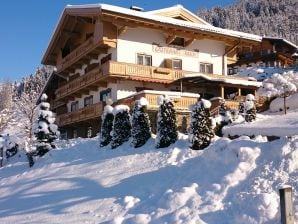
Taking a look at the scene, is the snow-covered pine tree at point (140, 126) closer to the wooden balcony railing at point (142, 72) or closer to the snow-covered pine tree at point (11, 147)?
the wooden balcony railing at point (142, 72)

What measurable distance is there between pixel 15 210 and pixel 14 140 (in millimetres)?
21815

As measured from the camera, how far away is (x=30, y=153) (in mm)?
21703

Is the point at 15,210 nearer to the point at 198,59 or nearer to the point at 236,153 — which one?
the point at 236,153

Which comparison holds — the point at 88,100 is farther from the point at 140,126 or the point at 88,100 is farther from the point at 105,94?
the point at 140,126

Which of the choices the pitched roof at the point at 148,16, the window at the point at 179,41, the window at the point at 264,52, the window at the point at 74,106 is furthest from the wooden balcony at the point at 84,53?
the window at the point at 264,52

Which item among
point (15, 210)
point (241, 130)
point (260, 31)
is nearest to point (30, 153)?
point (15, 210)

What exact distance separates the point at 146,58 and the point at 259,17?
141 metres

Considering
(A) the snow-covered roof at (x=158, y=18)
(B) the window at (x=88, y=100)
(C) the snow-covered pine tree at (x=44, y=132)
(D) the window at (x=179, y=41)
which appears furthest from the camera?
(B) the window at (x=88, y=100)

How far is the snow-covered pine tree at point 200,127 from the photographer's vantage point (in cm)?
1527

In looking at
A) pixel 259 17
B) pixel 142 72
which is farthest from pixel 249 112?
pixel 259 17

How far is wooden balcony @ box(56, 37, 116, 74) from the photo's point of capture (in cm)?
3005

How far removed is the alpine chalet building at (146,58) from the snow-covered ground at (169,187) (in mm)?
9707

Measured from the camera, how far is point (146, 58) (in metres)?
31.6

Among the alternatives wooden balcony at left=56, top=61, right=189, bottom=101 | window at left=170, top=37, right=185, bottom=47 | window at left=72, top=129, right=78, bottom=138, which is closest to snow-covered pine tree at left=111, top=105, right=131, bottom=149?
wooden balcony at left=56, top=61, right=189, bottom=101
